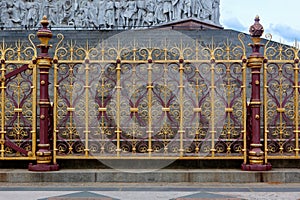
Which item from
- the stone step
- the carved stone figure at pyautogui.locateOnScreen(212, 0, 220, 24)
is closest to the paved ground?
the stone step

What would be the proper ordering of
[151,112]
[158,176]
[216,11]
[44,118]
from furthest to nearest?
1. [216,11]
2. [151,112]
3. [44,118]
4. [158,176]

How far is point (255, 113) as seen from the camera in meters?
7.31

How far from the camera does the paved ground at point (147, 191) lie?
5.93 m

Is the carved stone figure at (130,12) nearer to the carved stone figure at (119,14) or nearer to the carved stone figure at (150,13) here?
the carved stone figure at (119,14)

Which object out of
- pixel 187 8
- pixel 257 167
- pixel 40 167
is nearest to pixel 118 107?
pixel 40 167

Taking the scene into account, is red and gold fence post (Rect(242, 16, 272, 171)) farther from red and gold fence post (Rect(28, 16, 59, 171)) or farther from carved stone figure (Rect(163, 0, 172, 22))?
carved stone figure (Rect(163, 0, 172, 22))

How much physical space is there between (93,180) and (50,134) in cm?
98

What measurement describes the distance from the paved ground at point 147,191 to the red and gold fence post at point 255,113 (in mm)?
387

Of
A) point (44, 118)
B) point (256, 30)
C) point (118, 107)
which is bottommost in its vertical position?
point (44, 118)

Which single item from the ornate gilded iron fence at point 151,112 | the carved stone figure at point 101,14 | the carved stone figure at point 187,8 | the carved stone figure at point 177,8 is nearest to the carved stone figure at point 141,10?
the carved stone figure at point 177,8

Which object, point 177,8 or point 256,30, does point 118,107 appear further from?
point 177,8

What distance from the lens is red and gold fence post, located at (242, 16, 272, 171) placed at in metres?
7.16

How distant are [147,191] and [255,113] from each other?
2.09 meters

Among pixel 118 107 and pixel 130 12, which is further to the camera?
pixel 130 12
